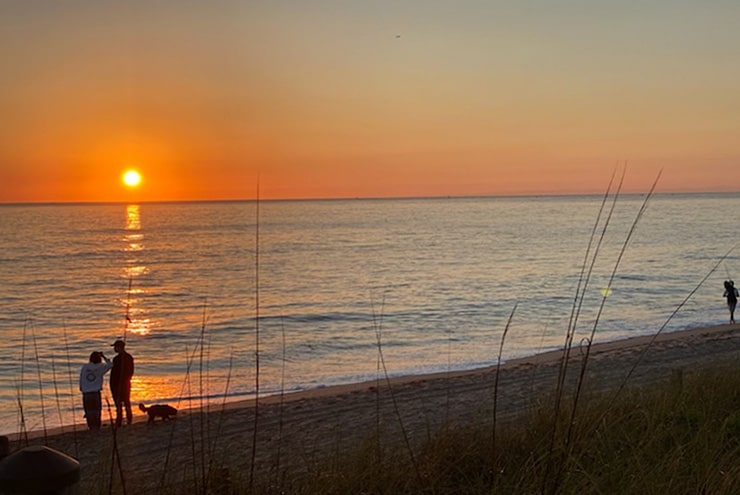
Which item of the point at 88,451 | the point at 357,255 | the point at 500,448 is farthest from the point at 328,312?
the point at 357,255

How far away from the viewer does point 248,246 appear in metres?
82.5

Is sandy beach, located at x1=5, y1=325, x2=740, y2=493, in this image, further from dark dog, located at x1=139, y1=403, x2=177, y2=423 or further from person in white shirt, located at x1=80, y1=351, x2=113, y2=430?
person in white shirt, located at x1=80, y1=351, x2=113, y2=430

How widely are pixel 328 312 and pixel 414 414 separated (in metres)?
18.8

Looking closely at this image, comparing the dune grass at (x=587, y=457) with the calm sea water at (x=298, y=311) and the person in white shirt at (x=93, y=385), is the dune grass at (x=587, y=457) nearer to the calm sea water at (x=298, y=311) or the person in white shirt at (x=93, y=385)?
the calm sea water at (x=298, y=311)

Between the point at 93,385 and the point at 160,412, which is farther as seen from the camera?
the point at 160,412

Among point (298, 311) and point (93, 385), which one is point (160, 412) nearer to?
point (93, 385)

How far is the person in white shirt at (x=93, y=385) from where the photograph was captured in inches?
465

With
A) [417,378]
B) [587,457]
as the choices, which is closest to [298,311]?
[417,378]

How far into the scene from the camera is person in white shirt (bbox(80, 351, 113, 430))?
11820mm

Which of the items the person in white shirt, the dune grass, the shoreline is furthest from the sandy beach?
the dune grass

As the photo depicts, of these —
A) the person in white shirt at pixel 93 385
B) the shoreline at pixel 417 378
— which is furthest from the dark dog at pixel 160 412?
the person in white shirt at pixel 93 385

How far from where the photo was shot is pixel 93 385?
38.9 feet

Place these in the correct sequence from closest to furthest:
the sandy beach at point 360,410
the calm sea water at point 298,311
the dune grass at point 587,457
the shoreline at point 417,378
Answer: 1. the dune grass at point 587,457
2. the sandy beach at point 360,410
3. the shoreline at point 417,378
4. the calm sea water at point 298,311

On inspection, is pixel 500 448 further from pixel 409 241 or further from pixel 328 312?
pixel 409 241
